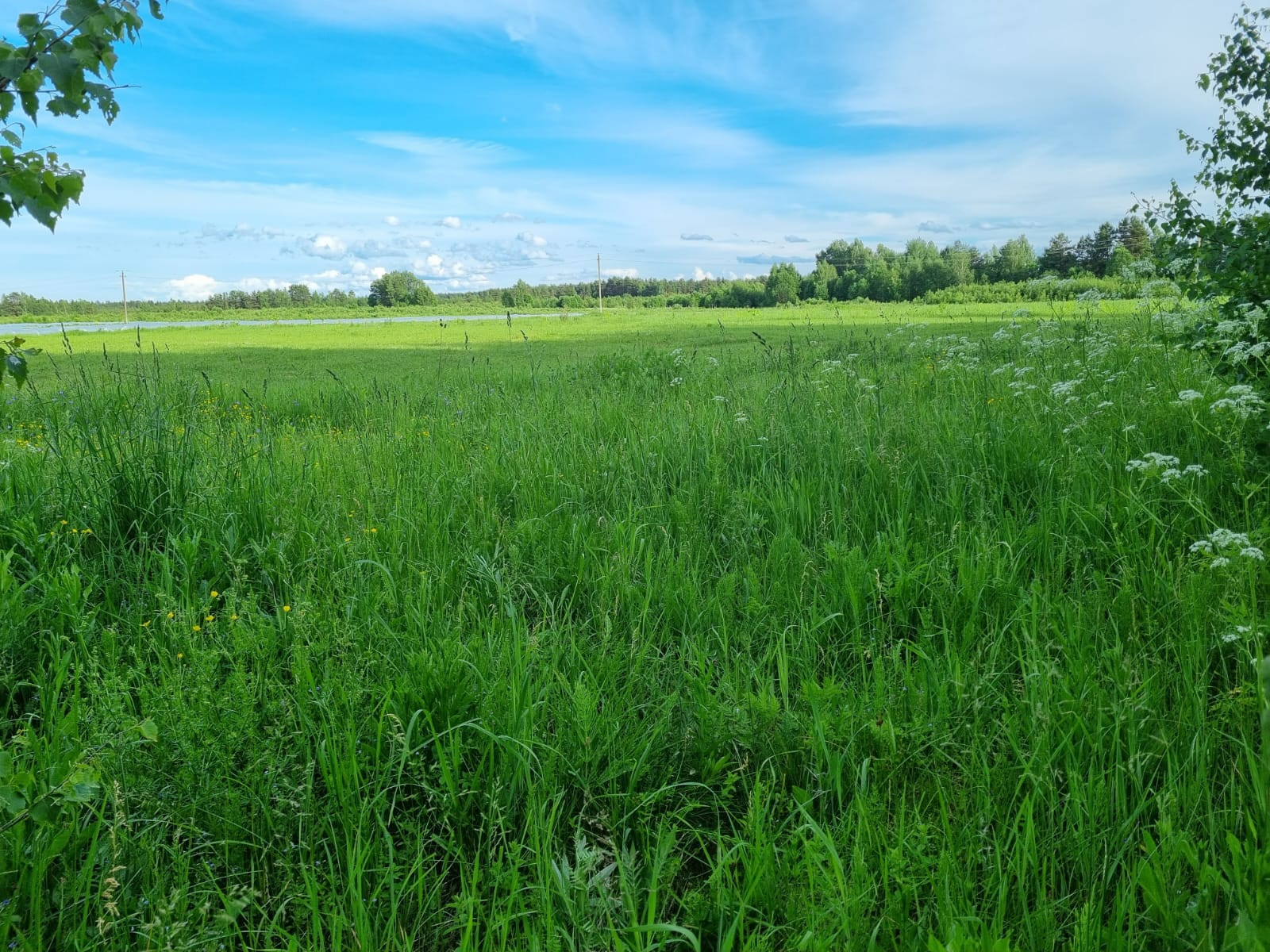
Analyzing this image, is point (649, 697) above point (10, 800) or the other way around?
the other way around

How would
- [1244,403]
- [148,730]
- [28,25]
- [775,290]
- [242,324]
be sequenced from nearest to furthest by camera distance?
[148,730], [28,25], [1244,403], [242,324], [775,290]

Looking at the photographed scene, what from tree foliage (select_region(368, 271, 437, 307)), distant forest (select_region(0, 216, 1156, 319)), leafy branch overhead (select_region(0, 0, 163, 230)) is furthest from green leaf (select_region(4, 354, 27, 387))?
tree foliage (select_region(368, 271, 437, 307))

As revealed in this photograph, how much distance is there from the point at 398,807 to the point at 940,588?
2074mm

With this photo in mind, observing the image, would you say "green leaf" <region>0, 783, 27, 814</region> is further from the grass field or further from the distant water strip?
the distant water strip

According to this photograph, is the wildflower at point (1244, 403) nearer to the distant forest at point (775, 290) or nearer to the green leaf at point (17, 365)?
the green leaf at point (17, 365)

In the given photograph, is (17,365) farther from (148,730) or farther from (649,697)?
(649,697)

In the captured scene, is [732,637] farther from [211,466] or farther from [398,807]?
[211,466]

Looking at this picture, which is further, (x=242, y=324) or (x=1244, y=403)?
(x=242, y=324)

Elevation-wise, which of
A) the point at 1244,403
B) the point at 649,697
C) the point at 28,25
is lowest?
the point at 649,697

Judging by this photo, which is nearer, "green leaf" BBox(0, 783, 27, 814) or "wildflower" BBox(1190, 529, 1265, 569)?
"green leaf" BBox(0, 783, 27, 814)

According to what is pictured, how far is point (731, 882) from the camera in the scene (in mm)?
1616

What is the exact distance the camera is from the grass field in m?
1.59

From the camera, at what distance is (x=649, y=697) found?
7.71ft

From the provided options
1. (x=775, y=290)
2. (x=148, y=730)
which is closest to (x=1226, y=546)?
(x=148, y=730)
